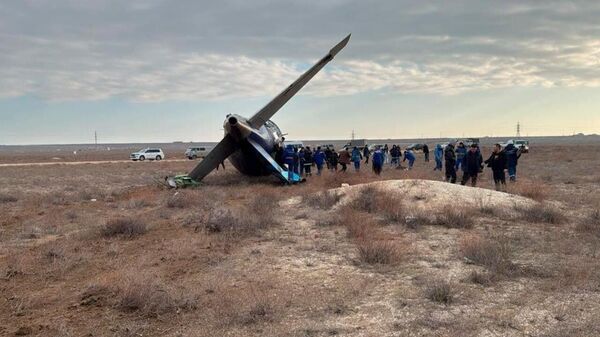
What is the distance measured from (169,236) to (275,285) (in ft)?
16.8

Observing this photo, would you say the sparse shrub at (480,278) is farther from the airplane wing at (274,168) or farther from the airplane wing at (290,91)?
the airplane wing at (290,91)

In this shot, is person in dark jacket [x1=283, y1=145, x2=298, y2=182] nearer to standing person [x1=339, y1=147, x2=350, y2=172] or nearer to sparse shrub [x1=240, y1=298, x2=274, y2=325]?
standing person [x1=339, y1=147, x2=350, y2=172]

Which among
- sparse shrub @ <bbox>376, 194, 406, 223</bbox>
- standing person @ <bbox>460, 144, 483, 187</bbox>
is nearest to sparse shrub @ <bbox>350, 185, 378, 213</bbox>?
sparse shrub @ <bbox>376, 194, 406, 223</bbox>

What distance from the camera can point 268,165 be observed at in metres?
24.0

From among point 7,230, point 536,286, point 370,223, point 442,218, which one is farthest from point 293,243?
point 7,230

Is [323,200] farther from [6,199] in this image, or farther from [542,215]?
[6,199]

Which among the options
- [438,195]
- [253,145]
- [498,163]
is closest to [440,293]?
[438,195]

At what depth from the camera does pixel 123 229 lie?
12.9 meters

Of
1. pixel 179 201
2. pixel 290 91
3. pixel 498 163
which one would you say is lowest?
pixel 179 201

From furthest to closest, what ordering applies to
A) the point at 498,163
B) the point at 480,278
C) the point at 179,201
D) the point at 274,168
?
the point at 274,168 < the point at 498,163 < the point at 179,201 < the point at 480,278

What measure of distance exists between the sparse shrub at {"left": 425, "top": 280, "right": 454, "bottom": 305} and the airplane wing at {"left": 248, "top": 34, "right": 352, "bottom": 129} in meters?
18.5

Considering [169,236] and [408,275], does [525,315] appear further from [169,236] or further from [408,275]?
[169,236]

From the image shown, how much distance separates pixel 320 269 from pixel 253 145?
15517 mm

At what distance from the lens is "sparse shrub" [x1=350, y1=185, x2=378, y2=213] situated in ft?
50.6
